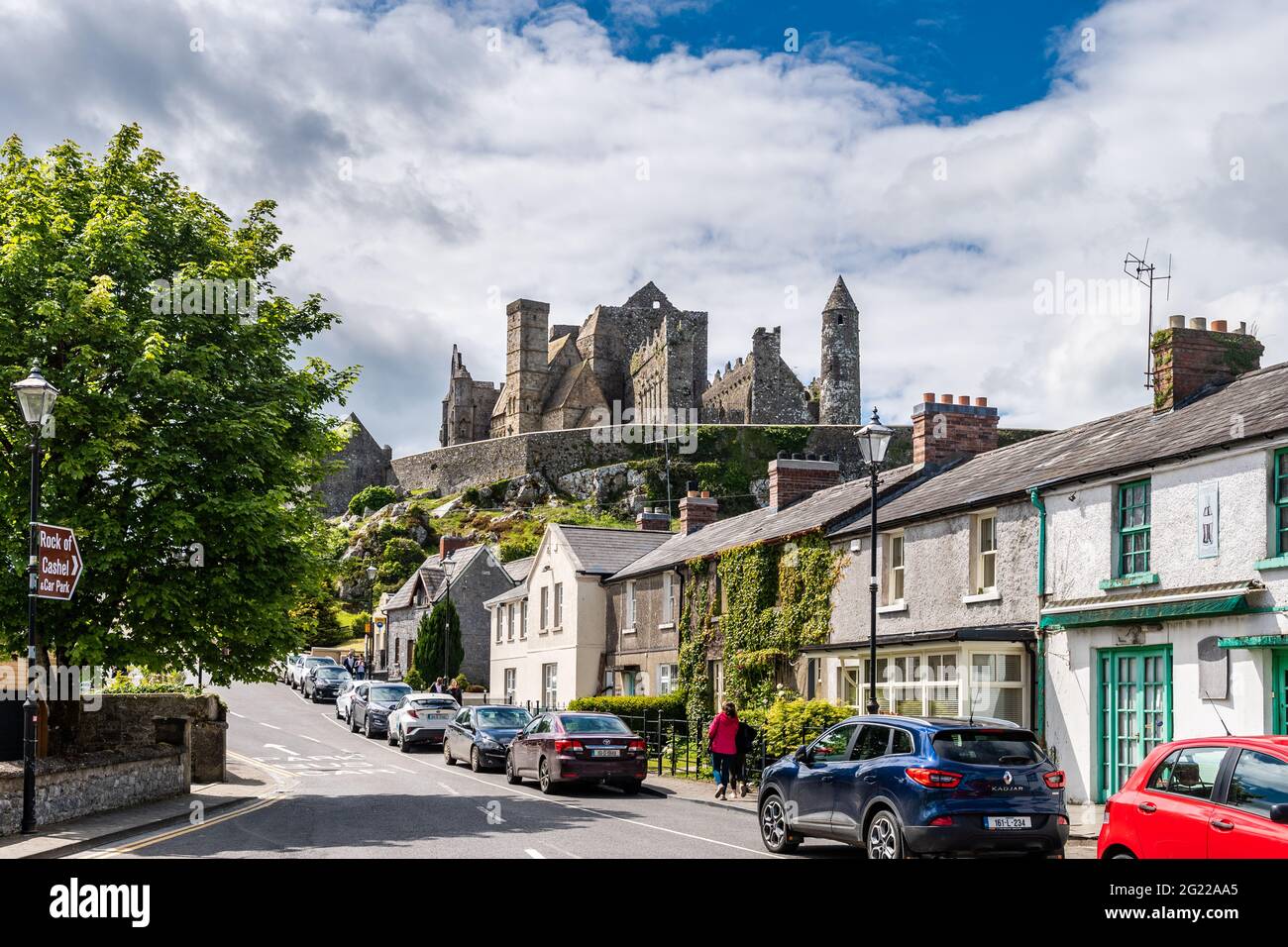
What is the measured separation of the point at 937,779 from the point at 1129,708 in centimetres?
753

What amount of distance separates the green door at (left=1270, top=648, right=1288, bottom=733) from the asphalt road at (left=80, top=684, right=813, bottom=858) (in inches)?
231

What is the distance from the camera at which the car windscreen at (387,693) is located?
40406 mm

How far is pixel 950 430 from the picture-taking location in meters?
29.0

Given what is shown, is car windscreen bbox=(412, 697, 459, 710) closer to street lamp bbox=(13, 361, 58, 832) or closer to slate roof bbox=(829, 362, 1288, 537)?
slate roof bbox=(829, 362, 1288, 537)

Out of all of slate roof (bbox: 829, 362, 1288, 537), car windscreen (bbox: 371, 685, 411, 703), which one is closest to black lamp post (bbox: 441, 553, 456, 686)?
car windscreen (bbox: 371, 685, 411, 703)

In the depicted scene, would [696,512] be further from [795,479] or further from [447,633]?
[447,633]

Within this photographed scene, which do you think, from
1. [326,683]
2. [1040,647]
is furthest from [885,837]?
[326,683]

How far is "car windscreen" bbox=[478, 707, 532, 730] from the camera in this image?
29594 mm

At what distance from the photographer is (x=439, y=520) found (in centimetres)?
9525

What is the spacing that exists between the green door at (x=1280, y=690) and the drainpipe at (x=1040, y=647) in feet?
14.4

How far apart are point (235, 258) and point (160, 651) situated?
22.9 ft

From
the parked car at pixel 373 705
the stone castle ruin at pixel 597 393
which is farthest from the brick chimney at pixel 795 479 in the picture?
the stone castle ruin at pixel 597 393

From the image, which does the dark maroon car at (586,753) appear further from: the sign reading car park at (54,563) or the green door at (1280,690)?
the green door at (1280,690)
